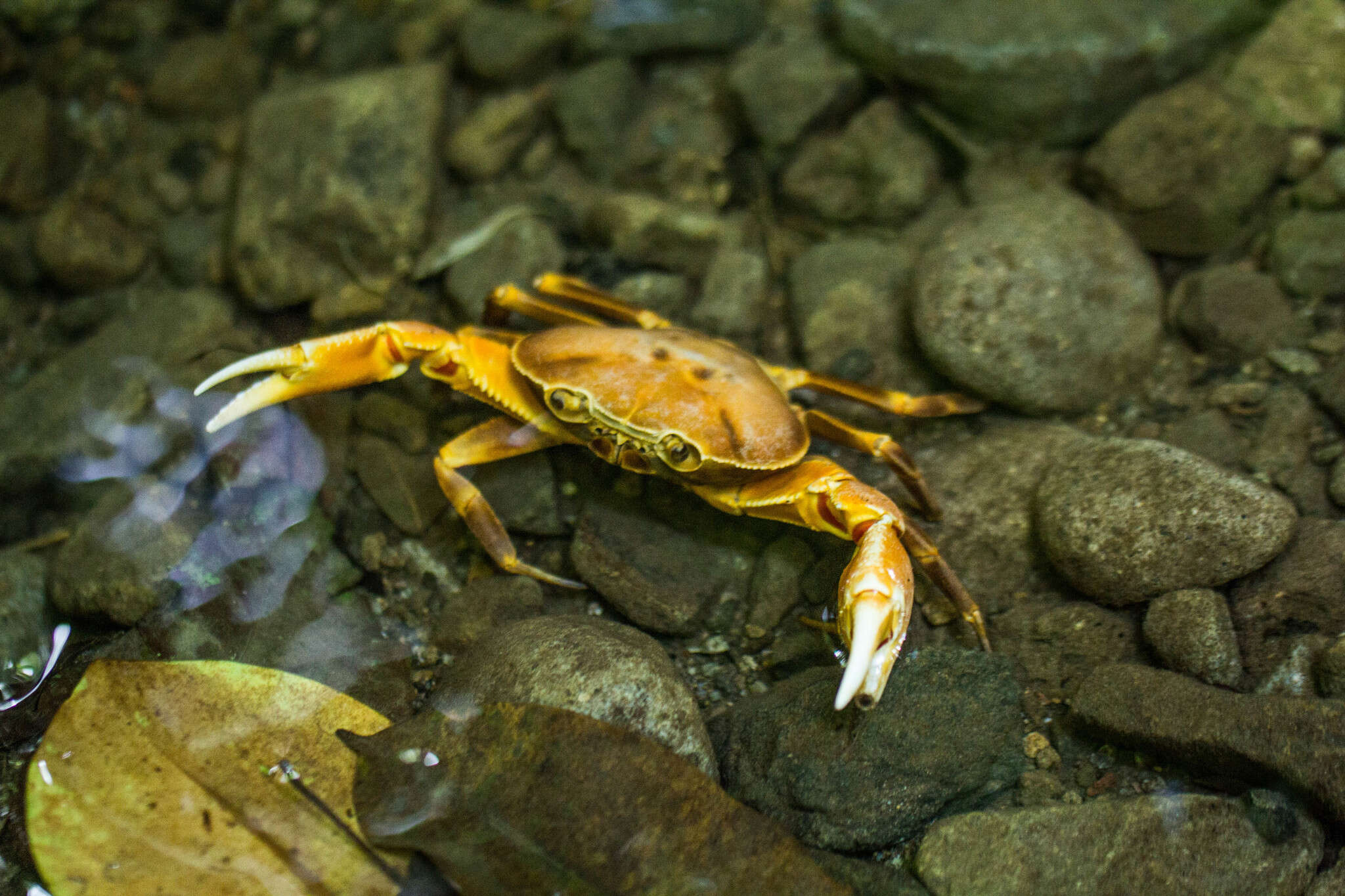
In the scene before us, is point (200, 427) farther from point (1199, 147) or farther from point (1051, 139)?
point (1199, 147)

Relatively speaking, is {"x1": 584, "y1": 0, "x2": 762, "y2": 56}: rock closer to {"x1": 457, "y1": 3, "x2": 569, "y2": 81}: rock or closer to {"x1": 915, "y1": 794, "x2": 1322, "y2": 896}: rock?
{"x1": 457, "y1": 3, "x2": 569, "y2": 81}: rock

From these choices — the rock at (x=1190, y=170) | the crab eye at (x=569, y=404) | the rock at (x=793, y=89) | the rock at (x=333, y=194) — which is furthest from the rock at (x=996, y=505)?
the rock at (x=333, y=194)

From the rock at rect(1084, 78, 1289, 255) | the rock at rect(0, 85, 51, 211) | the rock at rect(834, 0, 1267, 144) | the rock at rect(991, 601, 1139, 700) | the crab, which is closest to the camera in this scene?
the rock at rect(991, 601, 1139, 700)

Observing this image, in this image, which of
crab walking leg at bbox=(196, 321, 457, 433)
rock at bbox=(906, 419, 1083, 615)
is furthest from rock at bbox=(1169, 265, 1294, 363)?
crab walking leg at bbox=(196, 321, 457, 433)

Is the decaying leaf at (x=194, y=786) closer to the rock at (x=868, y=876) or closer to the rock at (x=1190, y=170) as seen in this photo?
the rock at (x=868, y=876)

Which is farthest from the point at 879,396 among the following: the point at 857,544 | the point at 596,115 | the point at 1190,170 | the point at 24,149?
the point at 24,149

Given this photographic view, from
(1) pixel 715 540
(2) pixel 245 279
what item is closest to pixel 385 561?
(1) pixel 715 540
